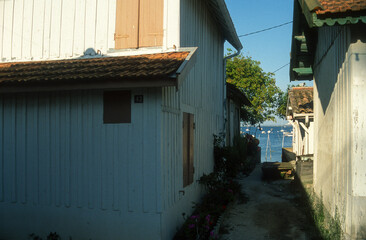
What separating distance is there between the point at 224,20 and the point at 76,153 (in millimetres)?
6392

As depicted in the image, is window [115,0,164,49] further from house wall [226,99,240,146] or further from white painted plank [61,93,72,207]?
house wall [226,99,240,146]

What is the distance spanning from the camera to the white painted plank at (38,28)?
7.20 meters

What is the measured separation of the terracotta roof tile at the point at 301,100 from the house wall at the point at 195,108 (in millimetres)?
3801

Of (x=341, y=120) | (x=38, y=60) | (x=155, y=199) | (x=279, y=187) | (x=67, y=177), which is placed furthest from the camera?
(x=279, y=187)

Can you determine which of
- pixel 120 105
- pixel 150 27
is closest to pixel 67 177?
pixel 120 105

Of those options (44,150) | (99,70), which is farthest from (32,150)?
(99,70)

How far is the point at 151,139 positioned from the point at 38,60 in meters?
3.50

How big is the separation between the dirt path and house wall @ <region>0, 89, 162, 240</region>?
7.43 feet

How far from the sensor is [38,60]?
715 centimetres

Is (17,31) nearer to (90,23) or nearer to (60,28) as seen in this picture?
(60,28)

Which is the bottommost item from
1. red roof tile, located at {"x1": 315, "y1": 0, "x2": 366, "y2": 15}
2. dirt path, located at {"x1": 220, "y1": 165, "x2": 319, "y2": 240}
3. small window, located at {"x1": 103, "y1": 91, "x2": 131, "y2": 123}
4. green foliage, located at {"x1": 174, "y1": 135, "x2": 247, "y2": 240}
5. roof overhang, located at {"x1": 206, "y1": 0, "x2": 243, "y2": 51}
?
dirt path, located at {"x1": 220, "y1": 165, "x2": 319, "y2": 240}

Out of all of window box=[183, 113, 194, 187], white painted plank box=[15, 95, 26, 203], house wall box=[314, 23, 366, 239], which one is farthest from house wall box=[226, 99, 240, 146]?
white painted plank box=[15, 95, 26, 203]

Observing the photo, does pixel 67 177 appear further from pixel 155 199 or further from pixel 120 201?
pixel 155 199

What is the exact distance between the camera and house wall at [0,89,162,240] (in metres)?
5.58
